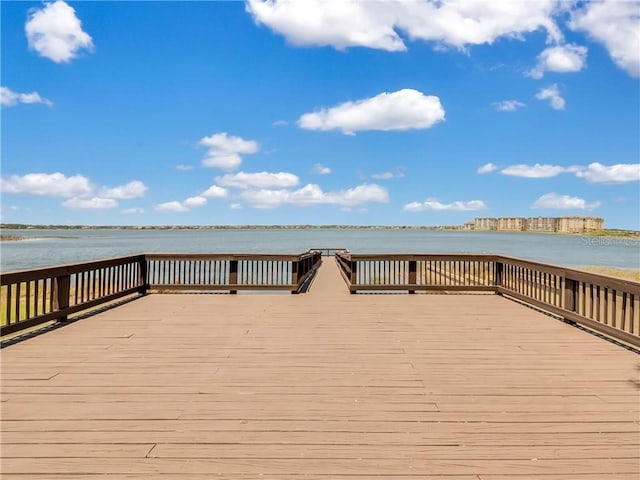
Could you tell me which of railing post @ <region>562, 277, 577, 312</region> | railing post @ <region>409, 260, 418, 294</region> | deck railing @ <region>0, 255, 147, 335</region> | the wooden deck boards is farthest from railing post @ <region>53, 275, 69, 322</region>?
railing post @ <region>562, 277, 577, 312</region>

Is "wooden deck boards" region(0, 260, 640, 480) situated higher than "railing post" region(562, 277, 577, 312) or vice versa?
"railing post" region(562, 277, 577, 312)

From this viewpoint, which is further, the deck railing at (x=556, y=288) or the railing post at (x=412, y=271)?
the railing post at (x=412, y=271)

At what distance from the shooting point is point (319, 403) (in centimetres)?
341

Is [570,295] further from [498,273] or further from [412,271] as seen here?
[412,271]

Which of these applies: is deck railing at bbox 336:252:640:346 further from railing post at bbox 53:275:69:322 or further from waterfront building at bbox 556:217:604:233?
waterfront building at bbox 556:217:604:233

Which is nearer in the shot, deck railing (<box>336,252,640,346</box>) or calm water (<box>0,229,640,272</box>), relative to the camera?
deck railing (<box>336,252,640,346</box>)

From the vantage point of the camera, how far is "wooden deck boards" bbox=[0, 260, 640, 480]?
2543mm

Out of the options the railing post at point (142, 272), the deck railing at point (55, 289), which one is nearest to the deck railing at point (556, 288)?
the railing post at point (142, 272)

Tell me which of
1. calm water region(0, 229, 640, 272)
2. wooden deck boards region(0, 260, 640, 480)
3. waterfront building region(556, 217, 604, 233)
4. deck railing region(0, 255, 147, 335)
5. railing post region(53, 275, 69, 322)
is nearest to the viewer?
wooden deck boards region(0, 260, 640, 480)

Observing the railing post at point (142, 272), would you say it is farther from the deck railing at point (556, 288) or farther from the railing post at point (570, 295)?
the railing post at point (570, 295)

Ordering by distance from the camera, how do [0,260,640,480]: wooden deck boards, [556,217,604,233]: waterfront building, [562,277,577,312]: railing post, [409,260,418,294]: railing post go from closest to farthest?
1. [0,260,640,480]: wooden deck boards
2. [562,277,577,312]: railing post
3. [409,260,418,294]: railing post
4. [556,217,604,233]: waterfront building

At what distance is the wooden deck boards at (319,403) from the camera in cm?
254

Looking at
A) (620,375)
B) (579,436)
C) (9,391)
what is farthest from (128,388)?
(620,375)

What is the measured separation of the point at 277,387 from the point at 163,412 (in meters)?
1.02
